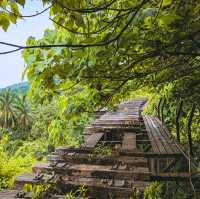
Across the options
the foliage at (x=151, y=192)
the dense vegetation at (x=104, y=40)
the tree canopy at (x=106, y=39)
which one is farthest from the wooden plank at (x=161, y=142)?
the tree canopy at (x=106, y=39)

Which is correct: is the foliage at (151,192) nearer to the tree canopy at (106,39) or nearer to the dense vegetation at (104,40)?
the dense vegetation at (104,40)

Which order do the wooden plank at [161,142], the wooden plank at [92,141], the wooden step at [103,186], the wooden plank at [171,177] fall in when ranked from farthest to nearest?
the wooden plank at [92,141] < the wooden plank at [161,142] < the wooden plank at [171,177] < the wooden step at [103,186]

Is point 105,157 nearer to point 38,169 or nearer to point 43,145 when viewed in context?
point 38,169

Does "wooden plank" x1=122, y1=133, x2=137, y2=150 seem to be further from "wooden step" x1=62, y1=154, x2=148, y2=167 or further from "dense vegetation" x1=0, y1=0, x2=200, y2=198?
"dense vegetation" x1=0, y1=0, x2=200, y2=198

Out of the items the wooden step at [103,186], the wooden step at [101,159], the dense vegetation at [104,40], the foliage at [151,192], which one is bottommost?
the foliage at [151,192]

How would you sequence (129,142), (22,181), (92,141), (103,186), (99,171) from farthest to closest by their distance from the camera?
(129,142)
(92,141)
(99,171)
(22,181)
(103,186)

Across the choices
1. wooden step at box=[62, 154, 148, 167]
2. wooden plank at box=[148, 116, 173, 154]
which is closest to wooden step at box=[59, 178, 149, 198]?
wooden step at box=[62, 154, 148, 167]

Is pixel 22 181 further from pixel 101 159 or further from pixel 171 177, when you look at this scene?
pixel 171 177

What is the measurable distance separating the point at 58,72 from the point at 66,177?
1.55 metres

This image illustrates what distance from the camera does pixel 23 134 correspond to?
1747 inches

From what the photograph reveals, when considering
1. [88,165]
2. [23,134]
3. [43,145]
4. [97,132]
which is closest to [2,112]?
[23,134]

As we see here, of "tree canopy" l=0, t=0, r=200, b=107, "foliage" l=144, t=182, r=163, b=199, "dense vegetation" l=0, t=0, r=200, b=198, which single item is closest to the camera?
"dense vegetation" l=0, t=0, r=200, b=198

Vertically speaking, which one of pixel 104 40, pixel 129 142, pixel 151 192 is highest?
pixel 104 40

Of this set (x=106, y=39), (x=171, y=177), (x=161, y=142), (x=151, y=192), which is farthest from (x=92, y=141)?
(x=106, y=39)
